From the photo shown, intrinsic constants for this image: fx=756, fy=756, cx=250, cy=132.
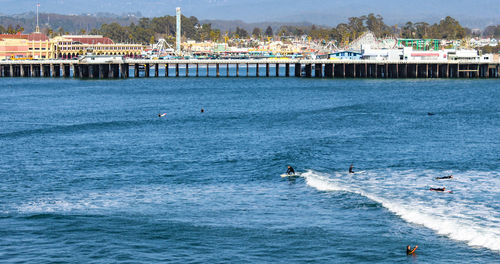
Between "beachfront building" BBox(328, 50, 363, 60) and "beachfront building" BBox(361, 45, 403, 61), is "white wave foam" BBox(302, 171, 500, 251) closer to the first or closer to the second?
"beachfront building" BBox(361, 45, 403, 61)

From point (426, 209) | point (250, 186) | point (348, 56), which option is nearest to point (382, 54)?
point (348, 56)

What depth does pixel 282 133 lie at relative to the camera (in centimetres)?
6178

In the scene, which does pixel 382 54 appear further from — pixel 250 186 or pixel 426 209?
pixel 426 209

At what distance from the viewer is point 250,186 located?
130 ft

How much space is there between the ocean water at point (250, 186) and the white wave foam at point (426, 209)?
0.10 metres

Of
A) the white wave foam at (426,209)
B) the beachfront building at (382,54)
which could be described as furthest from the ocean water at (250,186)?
the beachfront building at (382,54)

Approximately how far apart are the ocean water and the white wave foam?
0.32 ft

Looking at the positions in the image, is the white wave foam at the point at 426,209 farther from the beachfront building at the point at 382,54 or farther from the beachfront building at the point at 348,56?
the beachfront building at the point at 348,56

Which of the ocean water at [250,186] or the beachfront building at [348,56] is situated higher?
the beachfront building at [348,56]

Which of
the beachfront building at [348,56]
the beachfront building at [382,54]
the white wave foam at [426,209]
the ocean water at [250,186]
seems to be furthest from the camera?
the beachfront building at [348,56]

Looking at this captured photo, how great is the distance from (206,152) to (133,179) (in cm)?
1034

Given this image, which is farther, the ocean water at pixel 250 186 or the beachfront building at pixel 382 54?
the beachfront building at pixel 382 54

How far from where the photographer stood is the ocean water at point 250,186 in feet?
94.6

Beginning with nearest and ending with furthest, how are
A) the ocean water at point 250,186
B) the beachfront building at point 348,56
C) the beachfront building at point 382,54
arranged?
the ocean water at point 250,186, the beachfront building at point 382,54, the beachfront building at point 348,56
